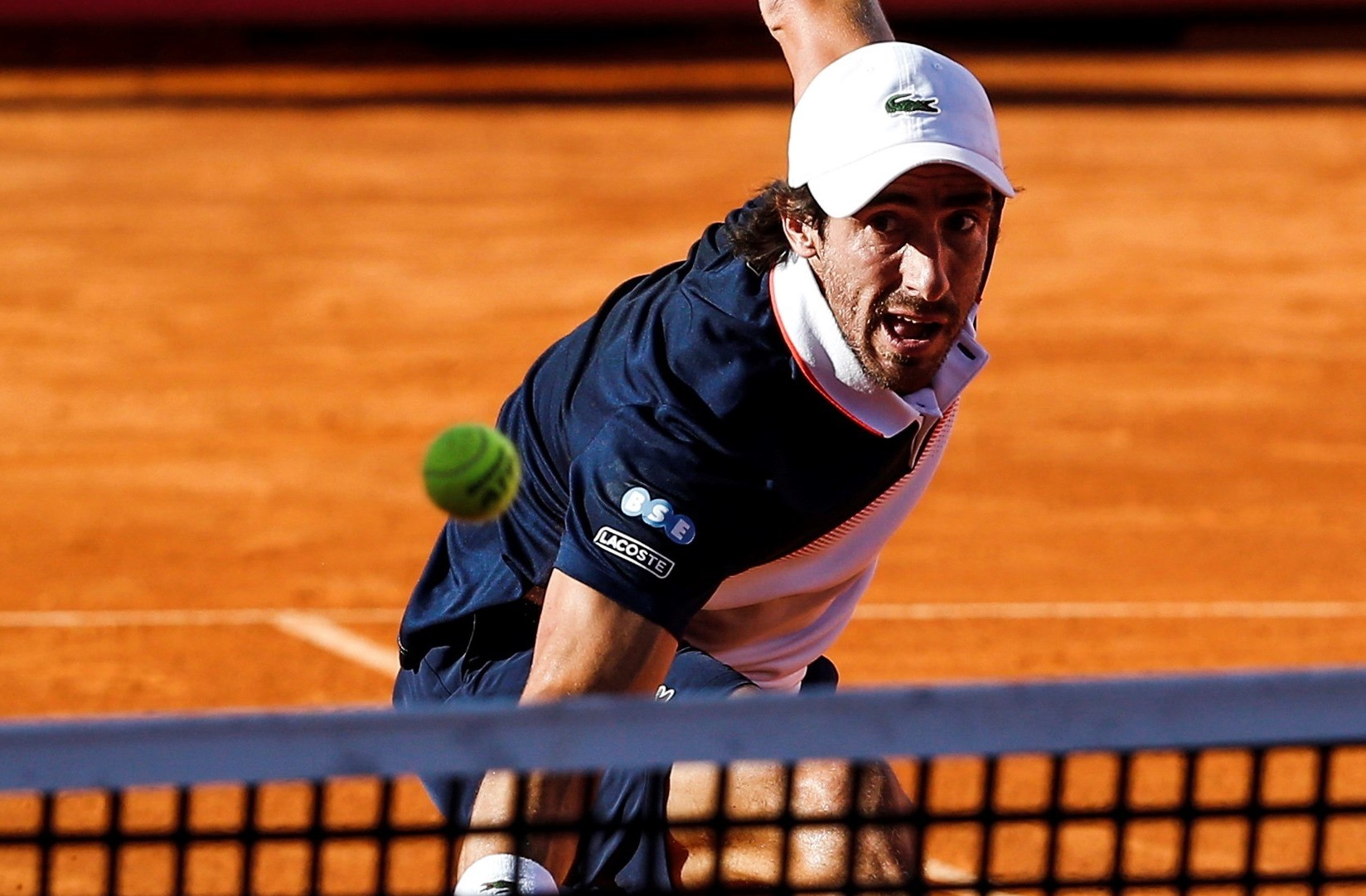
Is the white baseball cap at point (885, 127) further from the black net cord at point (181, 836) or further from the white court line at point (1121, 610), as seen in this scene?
the white court line at point (1121, 610)

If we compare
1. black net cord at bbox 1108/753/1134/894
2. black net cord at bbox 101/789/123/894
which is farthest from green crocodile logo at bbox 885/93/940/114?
black net cord at bbox 101/789/123/894

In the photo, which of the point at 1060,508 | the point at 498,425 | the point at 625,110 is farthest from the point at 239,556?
the point at 625,110

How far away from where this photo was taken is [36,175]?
15.9 m

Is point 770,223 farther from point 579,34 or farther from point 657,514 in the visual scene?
point 579,34

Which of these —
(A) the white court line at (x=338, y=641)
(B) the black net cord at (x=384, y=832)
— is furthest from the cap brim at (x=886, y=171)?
(A) the white court line at (x=338, y=641)

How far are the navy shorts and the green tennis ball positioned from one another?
0.52 m

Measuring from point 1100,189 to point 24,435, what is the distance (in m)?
8.62

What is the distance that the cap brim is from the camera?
376 centimetres

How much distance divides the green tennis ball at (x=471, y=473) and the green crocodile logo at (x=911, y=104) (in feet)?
3.12

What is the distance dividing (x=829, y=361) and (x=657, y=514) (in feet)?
1.47

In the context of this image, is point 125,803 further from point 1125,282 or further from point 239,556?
point 1125,282

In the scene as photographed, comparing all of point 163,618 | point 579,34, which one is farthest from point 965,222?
point 579,34

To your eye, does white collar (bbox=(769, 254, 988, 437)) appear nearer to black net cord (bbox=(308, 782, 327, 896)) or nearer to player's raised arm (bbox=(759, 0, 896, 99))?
player's raised arm (bbox=(759, 0, 896, 99))

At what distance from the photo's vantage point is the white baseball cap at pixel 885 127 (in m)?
3.78
